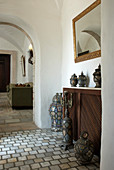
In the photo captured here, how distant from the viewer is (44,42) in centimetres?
476

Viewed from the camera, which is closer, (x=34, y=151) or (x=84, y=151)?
(x=84, y=151)

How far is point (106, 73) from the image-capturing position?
167cm

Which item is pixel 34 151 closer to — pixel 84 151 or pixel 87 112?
pixel 84 151

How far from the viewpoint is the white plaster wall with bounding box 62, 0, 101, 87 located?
3639 millimetres

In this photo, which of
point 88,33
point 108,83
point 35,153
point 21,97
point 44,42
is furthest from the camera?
point 21,97

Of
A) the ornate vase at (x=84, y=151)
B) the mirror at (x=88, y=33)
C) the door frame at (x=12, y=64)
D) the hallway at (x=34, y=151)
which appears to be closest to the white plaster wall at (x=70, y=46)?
the mirror at (x=88, y=33)

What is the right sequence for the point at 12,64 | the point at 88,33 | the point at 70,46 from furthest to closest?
1. the point at 12,64
2. the point at 70,46
3. the point at 88,33

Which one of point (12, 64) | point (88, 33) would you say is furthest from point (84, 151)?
point (12, 64)

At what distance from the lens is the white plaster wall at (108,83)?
1.58m

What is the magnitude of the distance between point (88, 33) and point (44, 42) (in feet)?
5.03

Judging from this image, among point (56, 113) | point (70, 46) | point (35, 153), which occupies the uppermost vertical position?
point (70, 46)

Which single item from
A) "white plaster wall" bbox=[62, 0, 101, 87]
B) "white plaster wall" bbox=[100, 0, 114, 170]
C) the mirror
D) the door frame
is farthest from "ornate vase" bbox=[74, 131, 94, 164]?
the door frame

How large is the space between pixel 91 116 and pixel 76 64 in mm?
1481

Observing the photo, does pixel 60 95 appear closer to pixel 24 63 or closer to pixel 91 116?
pixel 91 116
